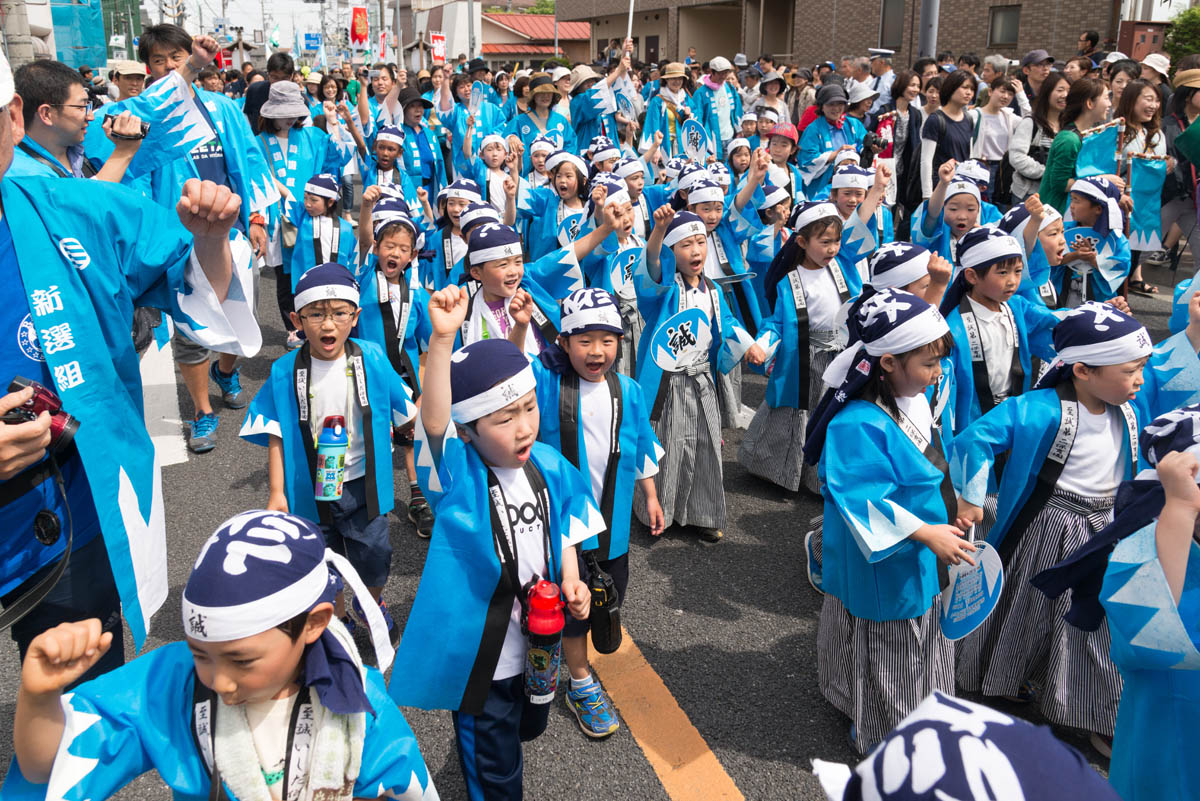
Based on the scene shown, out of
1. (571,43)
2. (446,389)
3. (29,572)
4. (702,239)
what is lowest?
(29,572)

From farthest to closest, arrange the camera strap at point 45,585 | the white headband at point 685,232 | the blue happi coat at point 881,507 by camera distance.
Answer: the white headband at point 685,232 < the blue happi coat at point 881,507 < the camera strap at point 45,585

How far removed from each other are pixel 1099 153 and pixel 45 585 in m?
7.66

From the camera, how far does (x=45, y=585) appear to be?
2.29 meters

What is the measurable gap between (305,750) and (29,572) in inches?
34.4

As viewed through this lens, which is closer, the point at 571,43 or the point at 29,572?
the point at 29,572

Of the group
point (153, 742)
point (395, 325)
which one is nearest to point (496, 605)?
point (153, 742)

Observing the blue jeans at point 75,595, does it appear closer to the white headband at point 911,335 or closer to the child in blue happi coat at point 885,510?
the child in blue happi coat at point 885,510

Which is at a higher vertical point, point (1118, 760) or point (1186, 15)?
point (1186, 15)

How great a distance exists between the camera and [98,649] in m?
1.72

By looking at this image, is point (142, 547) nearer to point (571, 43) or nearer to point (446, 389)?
point (446, 389)

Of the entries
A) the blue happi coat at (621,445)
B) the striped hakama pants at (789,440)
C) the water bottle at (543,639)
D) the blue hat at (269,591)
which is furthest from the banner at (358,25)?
the blue hat at (269,591)

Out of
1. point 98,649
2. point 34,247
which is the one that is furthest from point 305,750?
point 34,247

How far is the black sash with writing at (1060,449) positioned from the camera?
11.0 ft

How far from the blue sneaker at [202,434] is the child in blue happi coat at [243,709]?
4.23 meters
